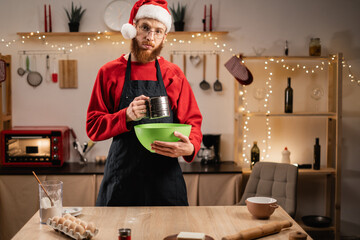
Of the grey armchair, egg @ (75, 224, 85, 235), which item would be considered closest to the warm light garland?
the grey armchair

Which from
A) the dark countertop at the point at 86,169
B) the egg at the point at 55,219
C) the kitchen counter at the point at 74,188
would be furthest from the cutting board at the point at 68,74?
the egg at the point at 55,219

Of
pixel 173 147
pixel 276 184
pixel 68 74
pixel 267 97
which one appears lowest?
pixel 276 184

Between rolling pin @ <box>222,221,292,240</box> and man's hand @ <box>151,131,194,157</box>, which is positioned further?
man's hand @ <box>151,131,194,157</box>

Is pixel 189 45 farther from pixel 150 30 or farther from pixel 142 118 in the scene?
pixel 142 118

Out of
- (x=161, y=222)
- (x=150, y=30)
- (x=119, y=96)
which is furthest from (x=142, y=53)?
(x=161, y=222)

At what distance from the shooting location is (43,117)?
4.02 m

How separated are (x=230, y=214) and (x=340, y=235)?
9.03 feet

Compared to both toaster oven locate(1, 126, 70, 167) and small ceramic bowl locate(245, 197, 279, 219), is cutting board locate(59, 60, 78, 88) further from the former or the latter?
small ceramic bowl locate(245, 197, 279, 219)

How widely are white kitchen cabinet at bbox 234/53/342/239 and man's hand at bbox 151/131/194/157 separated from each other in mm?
2142

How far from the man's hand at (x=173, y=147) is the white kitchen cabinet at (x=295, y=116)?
2142 mm

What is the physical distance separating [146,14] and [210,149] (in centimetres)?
197

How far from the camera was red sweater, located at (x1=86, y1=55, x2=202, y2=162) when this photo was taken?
6.68ft

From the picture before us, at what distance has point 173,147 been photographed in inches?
71.4

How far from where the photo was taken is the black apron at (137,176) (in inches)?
82.1
